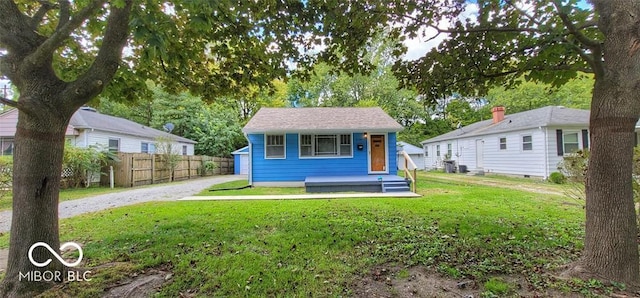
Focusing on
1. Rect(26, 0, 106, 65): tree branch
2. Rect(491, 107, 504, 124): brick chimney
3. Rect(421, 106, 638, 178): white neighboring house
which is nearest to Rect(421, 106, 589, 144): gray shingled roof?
Rect(421, 106, 638, 178): white neighboring house

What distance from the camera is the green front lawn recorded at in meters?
3.04

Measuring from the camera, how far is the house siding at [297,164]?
39.9ft

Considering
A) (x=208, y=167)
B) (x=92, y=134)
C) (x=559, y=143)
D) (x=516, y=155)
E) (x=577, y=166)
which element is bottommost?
(x=208, y=167)

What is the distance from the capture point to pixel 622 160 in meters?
2.71

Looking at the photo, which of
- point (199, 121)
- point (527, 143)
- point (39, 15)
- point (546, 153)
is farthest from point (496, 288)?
point (199, 121)

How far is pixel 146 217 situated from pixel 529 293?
21.1 feet

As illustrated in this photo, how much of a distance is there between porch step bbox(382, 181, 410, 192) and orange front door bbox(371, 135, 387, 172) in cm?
232

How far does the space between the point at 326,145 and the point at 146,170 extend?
8917 mm

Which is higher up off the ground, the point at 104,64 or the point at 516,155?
the point at 104,64

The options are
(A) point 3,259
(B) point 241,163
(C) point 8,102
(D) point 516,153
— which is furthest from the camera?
(B) point 241,163

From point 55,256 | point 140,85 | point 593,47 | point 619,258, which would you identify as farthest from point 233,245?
point 593,47

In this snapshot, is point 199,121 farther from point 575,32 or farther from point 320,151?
point 575,32

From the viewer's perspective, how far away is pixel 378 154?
491 inches

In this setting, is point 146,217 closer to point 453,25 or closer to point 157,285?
point 157,285
